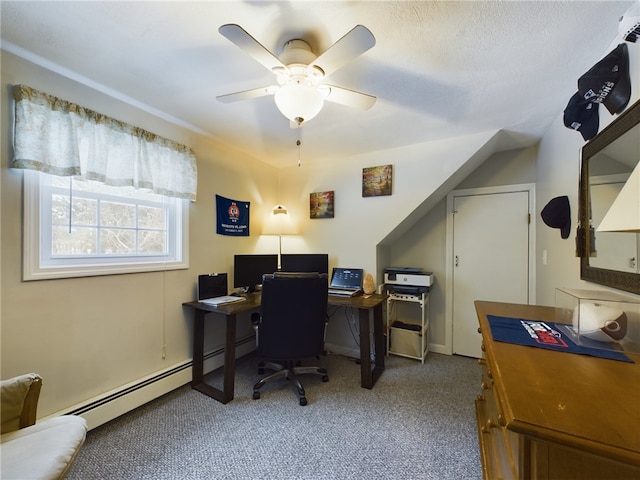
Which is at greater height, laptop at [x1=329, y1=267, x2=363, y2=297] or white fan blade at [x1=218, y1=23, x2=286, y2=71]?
white fan blade at [x1=218, y1=23, x2=286, y2=71]

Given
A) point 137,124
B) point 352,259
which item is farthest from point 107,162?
point 352,259

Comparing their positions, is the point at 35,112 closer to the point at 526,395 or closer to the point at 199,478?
the point at 199,478

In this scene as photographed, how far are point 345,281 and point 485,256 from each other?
1521 millimetres

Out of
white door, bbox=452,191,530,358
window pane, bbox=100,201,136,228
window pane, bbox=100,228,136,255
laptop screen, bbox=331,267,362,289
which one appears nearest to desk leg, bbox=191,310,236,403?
window pane, bbox=100,228,136,255

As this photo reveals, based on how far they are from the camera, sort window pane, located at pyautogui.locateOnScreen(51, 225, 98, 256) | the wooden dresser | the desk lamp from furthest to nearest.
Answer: the desk lamp, window pane, located at pyautogui.locateOnScreen(51, 225, 98, 256), the wooden dresser

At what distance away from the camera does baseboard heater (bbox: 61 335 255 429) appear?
1703mm

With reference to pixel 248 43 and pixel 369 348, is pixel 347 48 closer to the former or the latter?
pixel 248 43

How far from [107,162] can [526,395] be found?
247 cm

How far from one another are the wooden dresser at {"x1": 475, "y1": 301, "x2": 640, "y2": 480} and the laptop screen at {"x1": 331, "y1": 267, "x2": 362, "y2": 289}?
Result: 6.28 feet

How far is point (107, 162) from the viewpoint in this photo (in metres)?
1.80

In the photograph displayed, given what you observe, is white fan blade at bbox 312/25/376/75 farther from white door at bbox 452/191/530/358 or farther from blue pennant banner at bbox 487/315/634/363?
white door at bbox 452/191/530/358

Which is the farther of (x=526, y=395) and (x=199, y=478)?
(x=199, y=478)

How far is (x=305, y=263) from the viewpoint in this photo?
2936 millimetres

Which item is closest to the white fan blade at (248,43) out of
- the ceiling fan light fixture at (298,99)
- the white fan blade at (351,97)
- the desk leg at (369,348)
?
the ceiling fan light fixture at (298,99)
